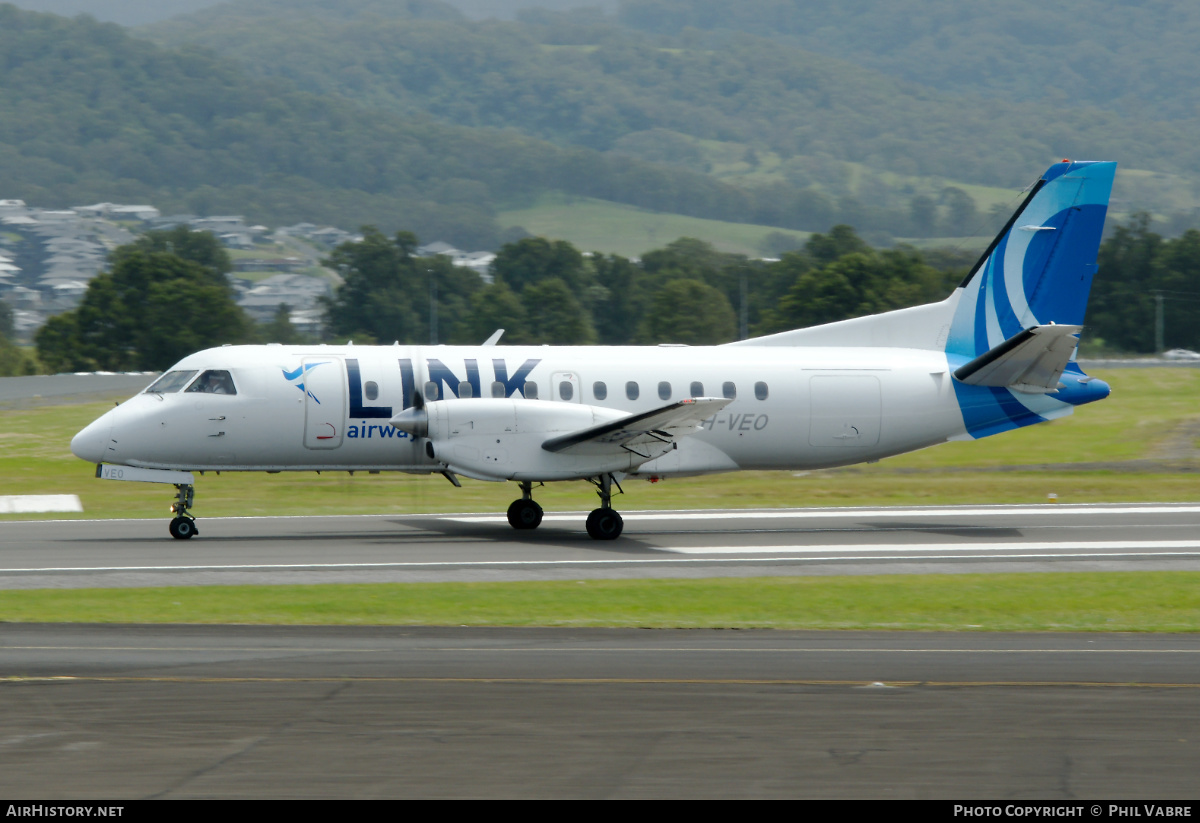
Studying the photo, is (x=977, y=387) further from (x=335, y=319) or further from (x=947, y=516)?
(x=335, y=319)

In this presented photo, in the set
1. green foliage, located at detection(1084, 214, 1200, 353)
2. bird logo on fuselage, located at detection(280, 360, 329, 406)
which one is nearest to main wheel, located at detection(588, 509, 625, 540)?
bird logo on fuselage, located at detection(280, 360, 329, 406)

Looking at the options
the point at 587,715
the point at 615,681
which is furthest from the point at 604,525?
the point at 587,715

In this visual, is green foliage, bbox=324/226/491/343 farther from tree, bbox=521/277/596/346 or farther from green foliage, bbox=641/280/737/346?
green foliage, bbox=641/280/737/346

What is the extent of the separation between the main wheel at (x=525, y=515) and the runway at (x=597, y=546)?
45cm

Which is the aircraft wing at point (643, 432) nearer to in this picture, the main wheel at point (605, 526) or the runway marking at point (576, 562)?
the main wheel at point (605, 526)

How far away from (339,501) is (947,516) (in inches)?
564

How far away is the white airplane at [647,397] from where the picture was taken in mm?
23141

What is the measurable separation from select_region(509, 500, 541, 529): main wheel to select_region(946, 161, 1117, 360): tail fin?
9387 millimetres

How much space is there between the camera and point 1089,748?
9398mm

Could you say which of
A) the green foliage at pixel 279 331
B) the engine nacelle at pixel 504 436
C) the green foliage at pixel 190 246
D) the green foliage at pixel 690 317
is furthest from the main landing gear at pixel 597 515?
the green foliage at pixel 190 246

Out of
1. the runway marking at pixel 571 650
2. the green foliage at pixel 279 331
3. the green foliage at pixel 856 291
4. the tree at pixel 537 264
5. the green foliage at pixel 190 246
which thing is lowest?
the runway marking at pixel 571 650

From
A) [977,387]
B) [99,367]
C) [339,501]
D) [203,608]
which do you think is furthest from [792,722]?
[99,367]

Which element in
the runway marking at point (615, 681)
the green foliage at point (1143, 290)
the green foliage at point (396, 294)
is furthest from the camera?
the green foliage at point (396, 294)
